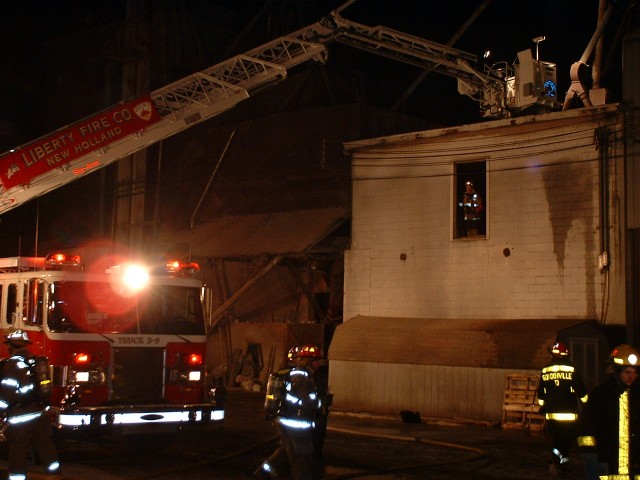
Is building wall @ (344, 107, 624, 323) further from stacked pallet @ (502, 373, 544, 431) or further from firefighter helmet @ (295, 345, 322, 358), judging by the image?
firefighter helmet @ (295, 345, 322, 358)

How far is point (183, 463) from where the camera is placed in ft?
35.6

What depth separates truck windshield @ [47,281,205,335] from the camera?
10484 mm

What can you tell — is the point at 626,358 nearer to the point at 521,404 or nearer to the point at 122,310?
the point at 122,310

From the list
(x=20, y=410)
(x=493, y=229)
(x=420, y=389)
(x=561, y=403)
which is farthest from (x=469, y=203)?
(x=20, y=410)

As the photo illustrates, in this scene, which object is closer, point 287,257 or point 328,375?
point 328,375

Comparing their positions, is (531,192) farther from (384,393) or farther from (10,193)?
(10,193)

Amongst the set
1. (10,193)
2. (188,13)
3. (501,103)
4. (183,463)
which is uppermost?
(188,13)

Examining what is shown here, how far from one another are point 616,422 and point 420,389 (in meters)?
10.5

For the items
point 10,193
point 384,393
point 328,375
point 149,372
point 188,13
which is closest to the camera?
point 149,372

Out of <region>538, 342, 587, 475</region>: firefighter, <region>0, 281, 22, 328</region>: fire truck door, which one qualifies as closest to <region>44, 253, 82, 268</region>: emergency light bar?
<region>0, 281, 22, 328</region>: fire truck door

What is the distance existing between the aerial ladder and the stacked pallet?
528 centimetres

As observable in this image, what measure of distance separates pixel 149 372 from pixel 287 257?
8564mm

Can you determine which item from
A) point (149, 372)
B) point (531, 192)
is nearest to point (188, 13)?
point (531, 192)

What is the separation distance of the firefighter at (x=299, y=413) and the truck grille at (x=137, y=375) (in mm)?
3234
